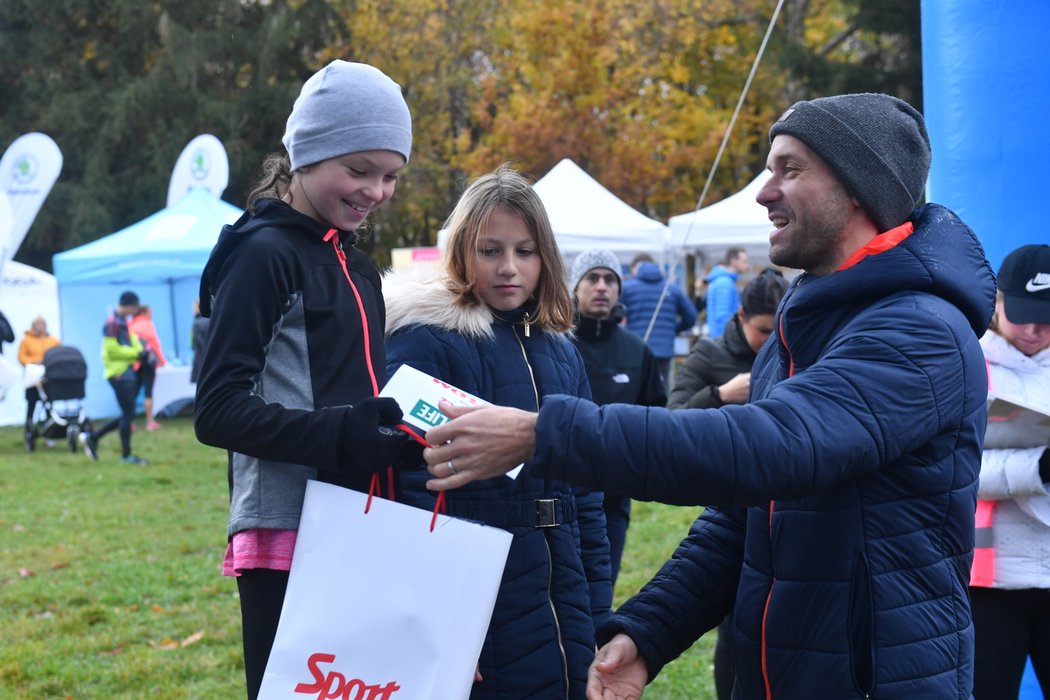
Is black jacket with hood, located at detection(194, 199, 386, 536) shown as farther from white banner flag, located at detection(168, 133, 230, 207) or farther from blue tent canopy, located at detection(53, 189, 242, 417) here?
white banner flag, located at detection(168, 133, 230, 207)

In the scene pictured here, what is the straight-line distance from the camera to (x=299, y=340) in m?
2.27

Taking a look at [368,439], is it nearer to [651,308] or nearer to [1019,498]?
[1019,498]

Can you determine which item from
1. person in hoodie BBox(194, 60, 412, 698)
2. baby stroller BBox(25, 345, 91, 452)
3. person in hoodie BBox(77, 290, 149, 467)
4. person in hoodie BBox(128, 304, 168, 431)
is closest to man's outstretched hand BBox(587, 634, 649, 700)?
person in hoodie BBox(194, 60, 412, 698)

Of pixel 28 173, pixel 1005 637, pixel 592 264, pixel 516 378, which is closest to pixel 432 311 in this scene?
pixel 516 378

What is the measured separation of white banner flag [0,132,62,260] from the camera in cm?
1739

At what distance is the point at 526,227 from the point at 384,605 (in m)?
1.32

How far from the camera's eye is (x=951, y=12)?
3.99m

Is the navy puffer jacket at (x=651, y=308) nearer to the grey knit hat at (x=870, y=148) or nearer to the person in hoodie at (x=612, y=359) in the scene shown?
the person in hoodie at (x=612, y=359)

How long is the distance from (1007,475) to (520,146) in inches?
760

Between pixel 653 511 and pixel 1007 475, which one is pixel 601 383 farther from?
pixel 653 511

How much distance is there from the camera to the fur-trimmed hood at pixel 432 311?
9.42 feet

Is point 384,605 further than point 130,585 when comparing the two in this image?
No

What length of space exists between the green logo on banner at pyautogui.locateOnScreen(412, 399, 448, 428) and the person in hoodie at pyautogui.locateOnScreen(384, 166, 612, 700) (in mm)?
527

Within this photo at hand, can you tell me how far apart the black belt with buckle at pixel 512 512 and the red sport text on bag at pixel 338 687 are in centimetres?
67
